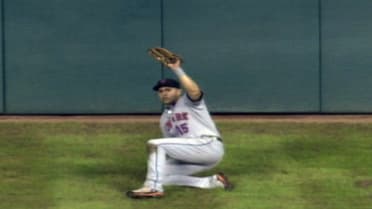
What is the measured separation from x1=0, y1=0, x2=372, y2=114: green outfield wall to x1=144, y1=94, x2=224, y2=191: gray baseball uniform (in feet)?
13.4

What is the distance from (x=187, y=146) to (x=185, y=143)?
3cm

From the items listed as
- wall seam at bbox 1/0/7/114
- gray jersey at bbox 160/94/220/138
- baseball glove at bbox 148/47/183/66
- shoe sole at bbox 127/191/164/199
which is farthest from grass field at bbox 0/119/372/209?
baseball glove at bbox 148/47/183/66

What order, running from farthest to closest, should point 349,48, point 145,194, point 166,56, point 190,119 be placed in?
point 349,48
point 190,119
point 166,56
point 145,194

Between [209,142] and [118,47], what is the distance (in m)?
4.52

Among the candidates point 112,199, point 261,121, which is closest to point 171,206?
point 112,199

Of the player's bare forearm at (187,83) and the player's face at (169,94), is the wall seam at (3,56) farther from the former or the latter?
the player's bare forearm at (187,83)

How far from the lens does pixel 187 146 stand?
11.4 m

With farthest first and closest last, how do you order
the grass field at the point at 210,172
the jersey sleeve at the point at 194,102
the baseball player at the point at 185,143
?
the jersey sleeve at the point at 194,102 → the baseball player at the point at 185,143 → the grass field at the point at 210,172

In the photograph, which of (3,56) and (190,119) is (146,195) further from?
(3,56)

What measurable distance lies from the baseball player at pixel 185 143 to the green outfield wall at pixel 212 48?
4064 mm

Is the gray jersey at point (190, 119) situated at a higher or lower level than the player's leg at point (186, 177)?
higher

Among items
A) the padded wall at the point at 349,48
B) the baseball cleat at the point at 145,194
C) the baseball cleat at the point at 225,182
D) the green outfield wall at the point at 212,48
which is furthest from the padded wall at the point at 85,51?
the baseball cleat at the point at 145,194

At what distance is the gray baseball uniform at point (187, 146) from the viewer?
1131 cm

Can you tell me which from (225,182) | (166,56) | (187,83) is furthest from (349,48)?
(187,83)
